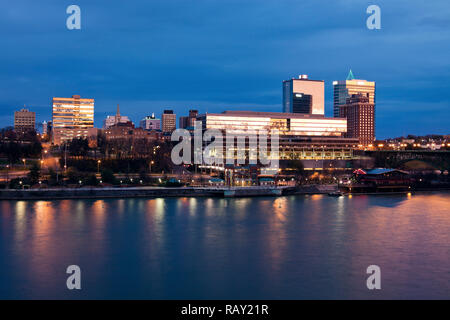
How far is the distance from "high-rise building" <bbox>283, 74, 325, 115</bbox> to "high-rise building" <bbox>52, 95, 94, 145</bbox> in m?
43.1

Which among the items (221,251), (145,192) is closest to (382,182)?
(145,192)

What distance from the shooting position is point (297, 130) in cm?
6400

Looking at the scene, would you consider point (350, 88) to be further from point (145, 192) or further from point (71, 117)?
point (145, 192)

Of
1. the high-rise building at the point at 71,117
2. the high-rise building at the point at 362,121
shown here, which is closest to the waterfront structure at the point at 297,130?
the high-rise building at the point at 71,117

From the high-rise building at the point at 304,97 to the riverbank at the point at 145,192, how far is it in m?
69.9

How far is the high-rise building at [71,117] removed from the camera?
75.5 meters

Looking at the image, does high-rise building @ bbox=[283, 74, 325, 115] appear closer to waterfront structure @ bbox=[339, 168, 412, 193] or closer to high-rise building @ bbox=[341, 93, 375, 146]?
high-rise building @ bbox=[341, 93, 375, 146]

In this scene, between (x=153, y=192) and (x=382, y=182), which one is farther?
(x=382, y=182)

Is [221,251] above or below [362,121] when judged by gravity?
below

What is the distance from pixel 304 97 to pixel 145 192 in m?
77.7

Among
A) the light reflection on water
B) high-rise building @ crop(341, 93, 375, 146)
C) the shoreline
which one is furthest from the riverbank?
high-rise building @ crop(341, 93, 375, 146)

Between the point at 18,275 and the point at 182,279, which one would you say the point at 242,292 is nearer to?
the point at 182,279

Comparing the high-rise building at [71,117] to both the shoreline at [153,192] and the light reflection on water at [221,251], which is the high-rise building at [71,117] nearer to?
the shoreline at [153,192]

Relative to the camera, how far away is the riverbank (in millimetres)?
25500
